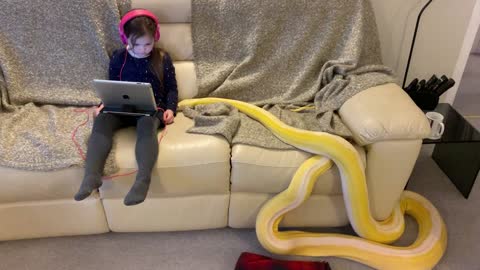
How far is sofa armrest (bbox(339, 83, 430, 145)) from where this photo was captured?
137 cm

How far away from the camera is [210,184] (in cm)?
146

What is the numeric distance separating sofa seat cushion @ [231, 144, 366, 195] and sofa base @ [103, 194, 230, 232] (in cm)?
16

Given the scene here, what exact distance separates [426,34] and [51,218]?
6.75 ft

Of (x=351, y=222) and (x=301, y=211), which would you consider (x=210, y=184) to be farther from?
(x=351, y=222)

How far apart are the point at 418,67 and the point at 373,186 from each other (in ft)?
3.33

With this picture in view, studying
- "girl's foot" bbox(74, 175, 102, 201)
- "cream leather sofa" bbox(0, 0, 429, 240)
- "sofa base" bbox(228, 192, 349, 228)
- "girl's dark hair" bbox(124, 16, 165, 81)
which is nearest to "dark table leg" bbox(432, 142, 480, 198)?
"cream leather sofa" bbox(0, 0, 429, 240)

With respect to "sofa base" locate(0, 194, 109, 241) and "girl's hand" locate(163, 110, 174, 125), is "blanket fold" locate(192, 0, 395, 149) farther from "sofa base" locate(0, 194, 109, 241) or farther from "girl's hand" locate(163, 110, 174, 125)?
"sofa base" locate(0, 194, 109, 241)

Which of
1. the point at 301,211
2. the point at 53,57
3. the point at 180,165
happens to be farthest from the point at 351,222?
the point at 53,57

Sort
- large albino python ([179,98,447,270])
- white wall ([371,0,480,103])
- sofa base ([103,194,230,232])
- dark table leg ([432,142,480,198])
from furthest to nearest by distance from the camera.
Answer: white wall ([371,0,480,103]) < dark table leg ([432,142,480,198]) < sofa base ([103,194,230,232]) < large albino python ([179,98,447,270])

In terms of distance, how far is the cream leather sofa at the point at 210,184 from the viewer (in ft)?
4.54

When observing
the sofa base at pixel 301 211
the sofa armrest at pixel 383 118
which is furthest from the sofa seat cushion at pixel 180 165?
the sofa armrest at pixel 383 118

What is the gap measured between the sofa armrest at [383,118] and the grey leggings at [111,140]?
0.77 metres

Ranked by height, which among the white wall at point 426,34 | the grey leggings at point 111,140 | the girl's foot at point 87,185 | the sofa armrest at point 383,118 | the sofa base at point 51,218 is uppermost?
the white wall at point 426,34

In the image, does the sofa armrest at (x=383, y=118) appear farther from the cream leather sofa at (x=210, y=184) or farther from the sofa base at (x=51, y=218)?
the sofa base at (x=51, y=218)
